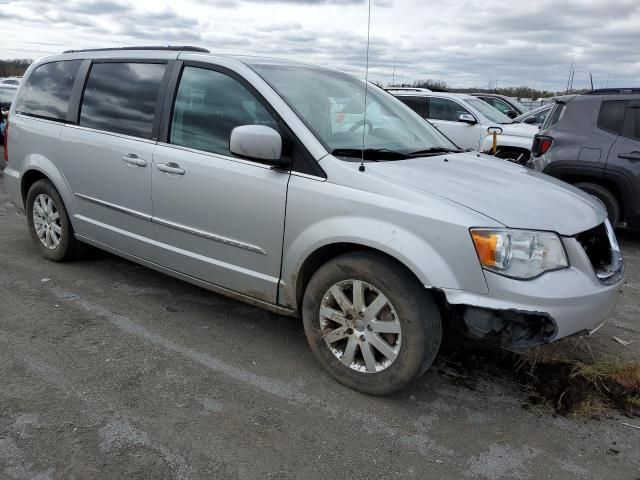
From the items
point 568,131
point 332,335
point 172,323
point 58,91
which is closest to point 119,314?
point 172,323

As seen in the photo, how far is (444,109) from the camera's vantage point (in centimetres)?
1177

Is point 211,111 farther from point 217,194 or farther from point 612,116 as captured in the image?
point 612,116

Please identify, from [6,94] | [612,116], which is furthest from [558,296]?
[6,94]

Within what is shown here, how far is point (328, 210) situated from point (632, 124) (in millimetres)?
4784

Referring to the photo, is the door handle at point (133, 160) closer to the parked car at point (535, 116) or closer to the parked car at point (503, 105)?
the parked car at point (535, 116)

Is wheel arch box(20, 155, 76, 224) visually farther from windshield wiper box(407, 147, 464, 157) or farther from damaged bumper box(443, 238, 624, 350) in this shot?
damaged bumper box(443, 238, 624, 350)

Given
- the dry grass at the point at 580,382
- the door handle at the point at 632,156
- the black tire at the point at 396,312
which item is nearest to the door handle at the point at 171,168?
the black tire at the point at 396,312

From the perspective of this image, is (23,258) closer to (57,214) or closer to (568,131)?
(57,214)

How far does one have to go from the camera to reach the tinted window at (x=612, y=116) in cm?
625

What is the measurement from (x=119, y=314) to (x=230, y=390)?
1.37m

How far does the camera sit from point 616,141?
6238 millimetres

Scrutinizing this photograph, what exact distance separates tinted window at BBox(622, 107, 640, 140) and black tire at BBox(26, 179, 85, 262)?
5812mm

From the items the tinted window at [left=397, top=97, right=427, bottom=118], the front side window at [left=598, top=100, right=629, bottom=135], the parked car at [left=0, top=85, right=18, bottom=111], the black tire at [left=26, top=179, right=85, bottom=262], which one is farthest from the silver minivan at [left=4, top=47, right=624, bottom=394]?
the parked car at [left=0, top=85, right=18, bottom=111]

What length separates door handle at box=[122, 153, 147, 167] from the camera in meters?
3.87
